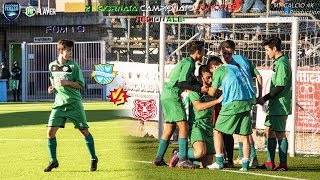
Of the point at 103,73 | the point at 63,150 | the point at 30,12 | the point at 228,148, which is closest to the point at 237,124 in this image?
the point at 228,148

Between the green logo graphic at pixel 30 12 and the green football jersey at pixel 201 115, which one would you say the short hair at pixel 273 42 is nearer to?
the green football jersey at pixel 201 115

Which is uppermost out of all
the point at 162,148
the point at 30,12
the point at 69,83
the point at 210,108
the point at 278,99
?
the point at 30,12

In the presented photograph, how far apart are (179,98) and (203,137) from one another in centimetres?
64

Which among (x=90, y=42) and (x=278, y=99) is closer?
(x=278, y=99)

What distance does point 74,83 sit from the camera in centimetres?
1336

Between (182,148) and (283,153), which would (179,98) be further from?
(283,153)

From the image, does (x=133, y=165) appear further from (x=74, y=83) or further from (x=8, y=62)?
(x=8, y=62)

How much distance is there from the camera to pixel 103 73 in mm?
40188

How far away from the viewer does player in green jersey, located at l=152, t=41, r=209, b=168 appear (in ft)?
46.3

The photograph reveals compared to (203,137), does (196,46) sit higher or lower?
higher

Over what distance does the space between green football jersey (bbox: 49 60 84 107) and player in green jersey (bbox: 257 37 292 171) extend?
2573 mm

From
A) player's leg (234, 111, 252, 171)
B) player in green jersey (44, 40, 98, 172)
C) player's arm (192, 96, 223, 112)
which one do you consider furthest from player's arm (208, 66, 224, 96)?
player in green jersey (44, 40, 98, 172)

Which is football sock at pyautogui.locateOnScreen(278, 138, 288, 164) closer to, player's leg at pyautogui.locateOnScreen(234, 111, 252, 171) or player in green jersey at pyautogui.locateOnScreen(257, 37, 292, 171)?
player in green jersey at pyautogui.locateOnScreen(257, 37, 292, 171)

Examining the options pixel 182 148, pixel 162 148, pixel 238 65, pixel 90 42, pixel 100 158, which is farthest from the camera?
pixel 90 42
